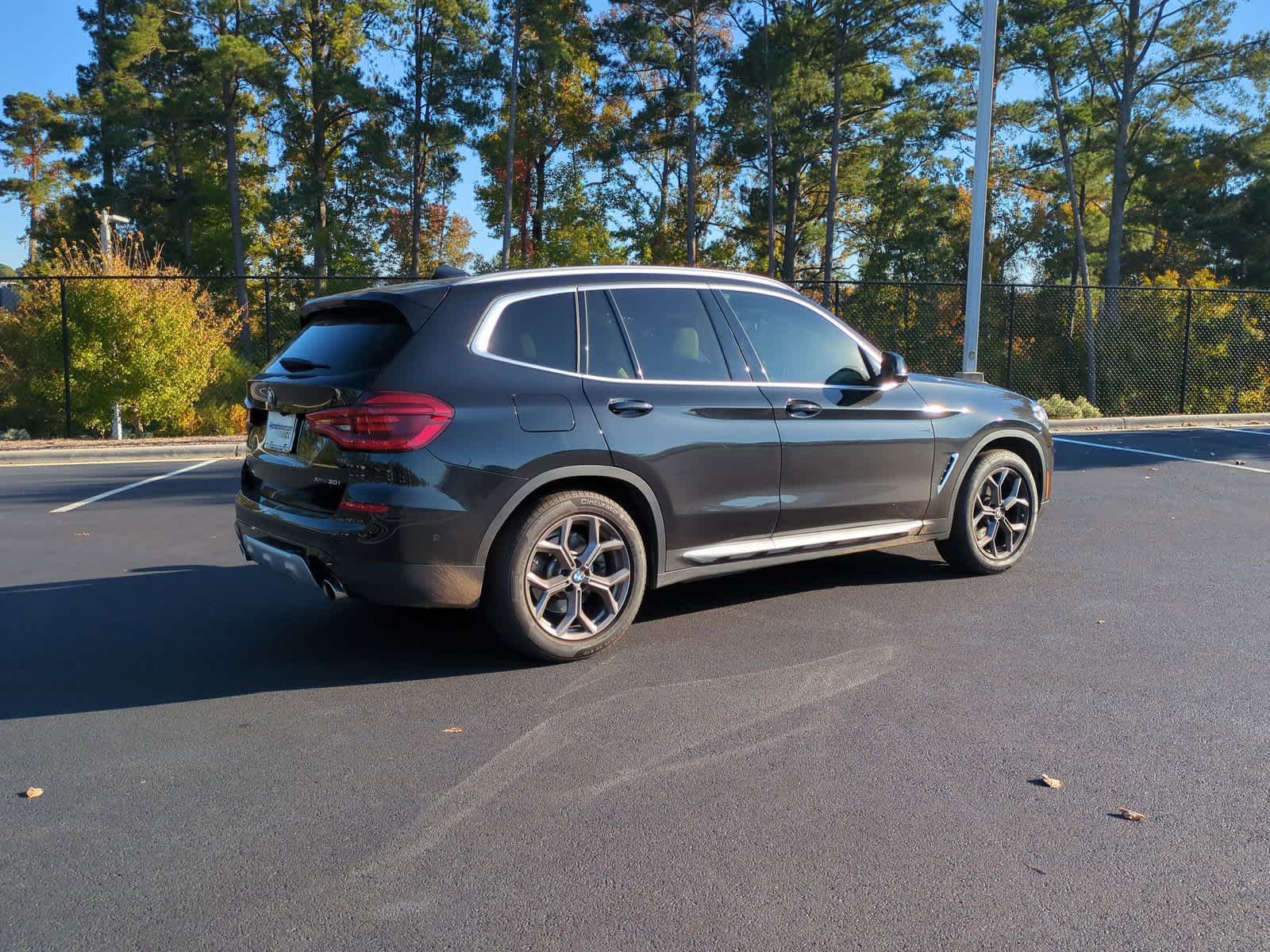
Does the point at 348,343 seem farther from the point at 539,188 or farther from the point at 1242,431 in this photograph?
the point at 539,188

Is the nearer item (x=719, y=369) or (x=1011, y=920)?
(x=1011, y=920)

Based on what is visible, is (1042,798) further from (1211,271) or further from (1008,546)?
(1211,271)

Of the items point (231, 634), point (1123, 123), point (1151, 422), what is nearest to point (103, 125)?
point (1123, 123)

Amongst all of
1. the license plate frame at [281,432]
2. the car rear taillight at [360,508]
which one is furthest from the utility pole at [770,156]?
the car rear taillight at [360,508]

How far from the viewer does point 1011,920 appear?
2.80 metres

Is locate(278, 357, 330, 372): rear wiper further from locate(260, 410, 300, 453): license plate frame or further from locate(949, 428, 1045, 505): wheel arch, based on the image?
locate(949, 428, 1045, 505): wheel arch

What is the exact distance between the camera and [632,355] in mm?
5199

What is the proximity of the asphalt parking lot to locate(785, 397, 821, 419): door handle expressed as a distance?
111cm

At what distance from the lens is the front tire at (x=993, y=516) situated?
6.55 meters

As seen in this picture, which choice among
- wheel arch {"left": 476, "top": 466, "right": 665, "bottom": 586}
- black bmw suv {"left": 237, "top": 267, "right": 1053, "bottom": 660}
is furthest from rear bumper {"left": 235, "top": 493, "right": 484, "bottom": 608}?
wheel arch {"left": 476, "top": 466, "right": 665, "bottom": 586}

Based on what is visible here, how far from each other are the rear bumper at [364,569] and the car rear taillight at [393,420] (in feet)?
1.16

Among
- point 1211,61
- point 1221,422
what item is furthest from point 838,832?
point 1211,61

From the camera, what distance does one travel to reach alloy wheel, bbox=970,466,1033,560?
Answer: 6676 mm

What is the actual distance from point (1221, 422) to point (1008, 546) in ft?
49.7
